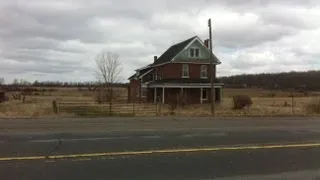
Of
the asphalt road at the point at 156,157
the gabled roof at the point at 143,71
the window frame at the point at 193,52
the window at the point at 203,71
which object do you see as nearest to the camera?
the asphalt road at the point at 156,157

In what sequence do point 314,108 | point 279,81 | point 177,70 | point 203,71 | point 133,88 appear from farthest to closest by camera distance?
point 279,81
point 133,88
point 203,71
point 177,70
point 314,108

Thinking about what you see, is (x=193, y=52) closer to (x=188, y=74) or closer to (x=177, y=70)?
(x=188, y=74)

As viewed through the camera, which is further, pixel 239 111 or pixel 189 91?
pixel 189 91

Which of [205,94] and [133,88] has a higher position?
[133,88]

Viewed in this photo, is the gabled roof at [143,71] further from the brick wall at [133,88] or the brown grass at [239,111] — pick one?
the brown grass at [239,111]

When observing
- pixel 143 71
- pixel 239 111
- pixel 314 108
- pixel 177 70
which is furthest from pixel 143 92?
pixel 314 108

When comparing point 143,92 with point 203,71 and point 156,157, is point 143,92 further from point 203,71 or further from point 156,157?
point 156,157

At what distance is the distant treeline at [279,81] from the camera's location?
527ft

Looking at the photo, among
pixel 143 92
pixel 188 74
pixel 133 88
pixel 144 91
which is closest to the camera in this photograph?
pixel 188 74

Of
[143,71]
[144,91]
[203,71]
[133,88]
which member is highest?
[143,71]

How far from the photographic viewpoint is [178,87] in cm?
5272

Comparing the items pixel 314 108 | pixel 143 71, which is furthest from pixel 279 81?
pixel 314 108

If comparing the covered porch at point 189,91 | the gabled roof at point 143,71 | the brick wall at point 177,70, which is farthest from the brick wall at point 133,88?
the brick wall at point 177,70

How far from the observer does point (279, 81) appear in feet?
566
